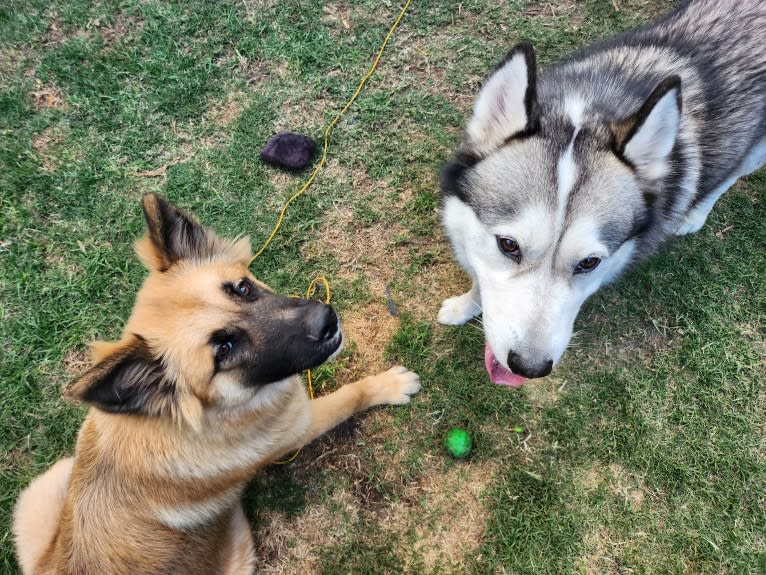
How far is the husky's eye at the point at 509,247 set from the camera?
7.90 feet

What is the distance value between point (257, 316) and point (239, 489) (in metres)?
1.31

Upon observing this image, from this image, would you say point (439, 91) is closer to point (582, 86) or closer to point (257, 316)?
point (582, 86)

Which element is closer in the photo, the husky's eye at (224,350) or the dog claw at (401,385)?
the husky's eye at (224,350)

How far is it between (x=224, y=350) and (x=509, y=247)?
160 centimetres

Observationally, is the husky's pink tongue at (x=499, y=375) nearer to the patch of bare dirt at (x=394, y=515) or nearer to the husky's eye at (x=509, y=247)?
the husky's eye at (x=509, y=247)

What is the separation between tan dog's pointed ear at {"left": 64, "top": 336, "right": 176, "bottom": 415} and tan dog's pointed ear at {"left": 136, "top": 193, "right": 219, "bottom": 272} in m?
0.52

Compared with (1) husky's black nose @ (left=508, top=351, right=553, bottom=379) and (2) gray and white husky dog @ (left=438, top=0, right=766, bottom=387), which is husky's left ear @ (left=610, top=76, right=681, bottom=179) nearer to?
(2) gray and white husky dog @ (left=438, top=0, right=766, bottom=387)

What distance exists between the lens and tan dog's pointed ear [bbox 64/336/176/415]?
5.67ft

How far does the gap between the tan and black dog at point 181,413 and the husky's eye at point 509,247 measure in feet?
3.33

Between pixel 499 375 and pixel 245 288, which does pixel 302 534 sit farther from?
pixel 245 288

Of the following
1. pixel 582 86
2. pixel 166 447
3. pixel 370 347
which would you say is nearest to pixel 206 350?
pixel 166 447

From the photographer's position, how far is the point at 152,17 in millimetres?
4566

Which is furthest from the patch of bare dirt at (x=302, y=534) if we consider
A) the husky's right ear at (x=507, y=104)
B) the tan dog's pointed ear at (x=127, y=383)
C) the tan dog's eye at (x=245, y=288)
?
the husky's right ear at (x=507, y=104)

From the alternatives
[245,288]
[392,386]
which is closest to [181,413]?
[245,288]
